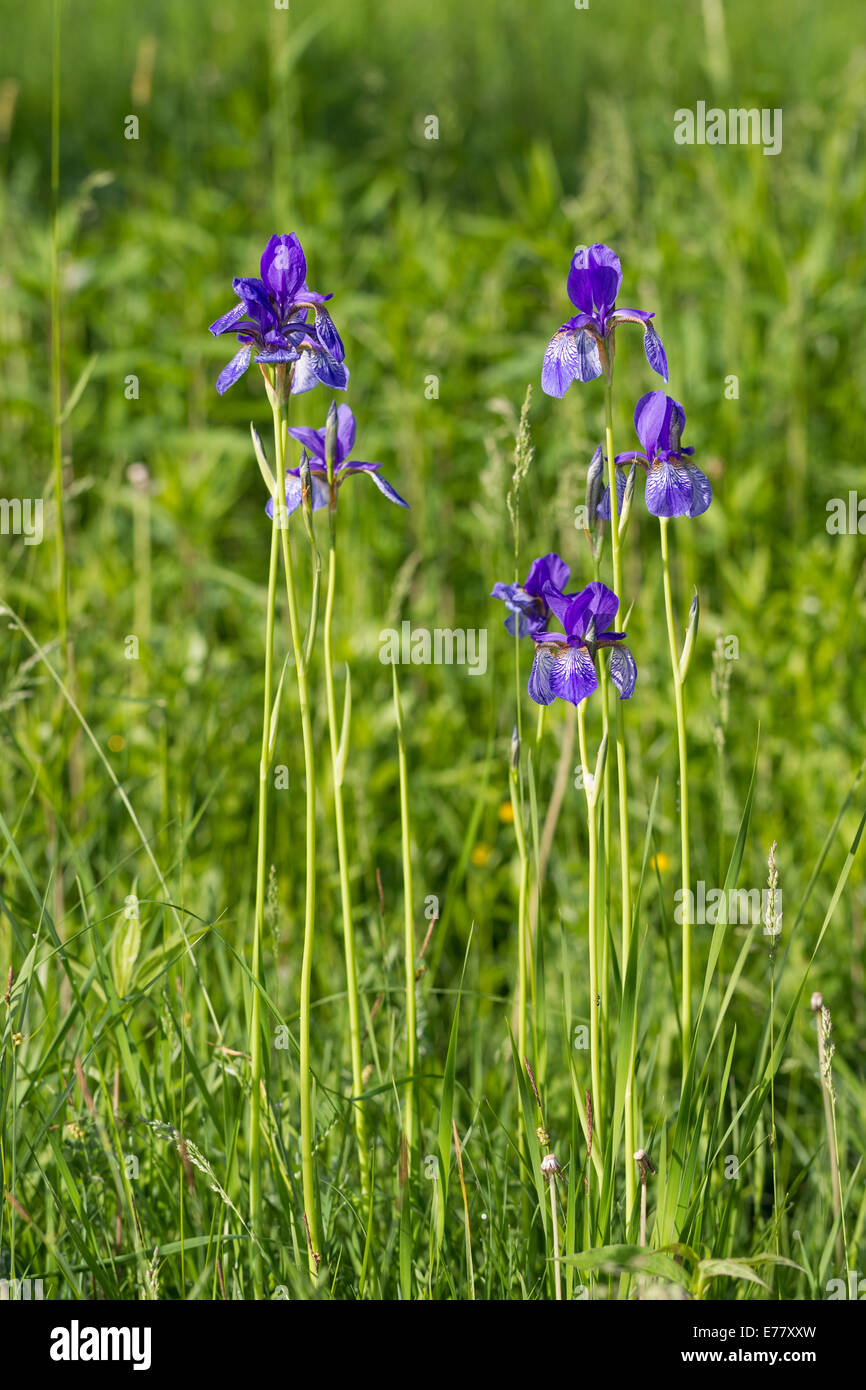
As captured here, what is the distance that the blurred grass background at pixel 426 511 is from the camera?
253cm

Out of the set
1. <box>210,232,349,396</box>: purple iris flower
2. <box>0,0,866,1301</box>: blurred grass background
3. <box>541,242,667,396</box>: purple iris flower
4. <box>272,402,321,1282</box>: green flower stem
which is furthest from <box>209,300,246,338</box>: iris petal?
<box>0,0,866,1301</box>: blurred grass background

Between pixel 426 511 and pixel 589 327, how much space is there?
7.30 ft

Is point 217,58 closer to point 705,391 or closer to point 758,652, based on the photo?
point 705,391

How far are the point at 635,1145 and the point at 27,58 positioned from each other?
22.5ft

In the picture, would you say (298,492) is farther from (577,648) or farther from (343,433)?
(577,648)

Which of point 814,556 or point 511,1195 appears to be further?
point 814,556

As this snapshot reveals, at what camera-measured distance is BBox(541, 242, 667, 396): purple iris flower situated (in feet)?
4.57

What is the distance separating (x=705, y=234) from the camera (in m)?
4.00

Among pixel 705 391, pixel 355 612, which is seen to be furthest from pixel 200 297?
pixel 705 391
